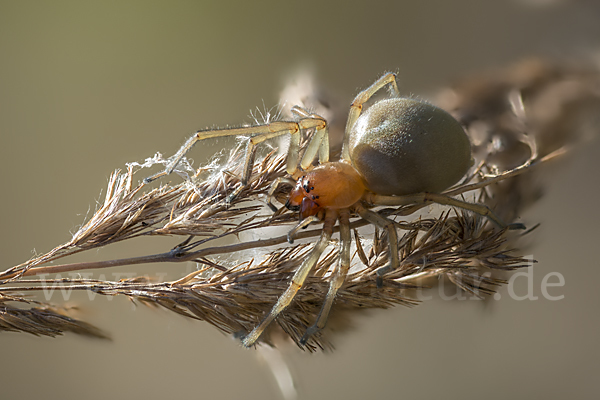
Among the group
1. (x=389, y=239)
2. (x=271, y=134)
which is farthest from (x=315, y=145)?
(x=389, y=239)

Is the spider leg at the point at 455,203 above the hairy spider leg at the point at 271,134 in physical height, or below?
below

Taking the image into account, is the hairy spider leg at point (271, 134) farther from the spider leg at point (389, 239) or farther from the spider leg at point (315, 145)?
the spider leg at point (389, 239)

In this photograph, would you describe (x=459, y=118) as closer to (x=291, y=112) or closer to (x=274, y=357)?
(x=291, y=112)

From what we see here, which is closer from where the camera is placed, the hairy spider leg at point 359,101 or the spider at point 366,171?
the spider at point 366,171

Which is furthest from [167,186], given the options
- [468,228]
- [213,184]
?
[468,228]

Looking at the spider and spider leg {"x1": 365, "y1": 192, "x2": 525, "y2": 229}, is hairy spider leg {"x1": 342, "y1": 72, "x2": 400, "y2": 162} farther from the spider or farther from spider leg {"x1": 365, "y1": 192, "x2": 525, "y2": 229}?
spider leg {"x1": 365, "y1": 192, "x2": 525, "y2": 229}

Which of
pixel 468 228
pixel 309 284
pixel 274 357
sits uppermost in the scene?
pixel 468 228

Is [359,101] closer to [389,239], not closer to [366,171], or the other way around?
[366,171]

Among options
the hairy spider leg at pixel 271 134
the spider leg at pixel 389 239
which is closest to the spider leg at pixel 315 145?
the hairy spider leg at pixel 271 134
